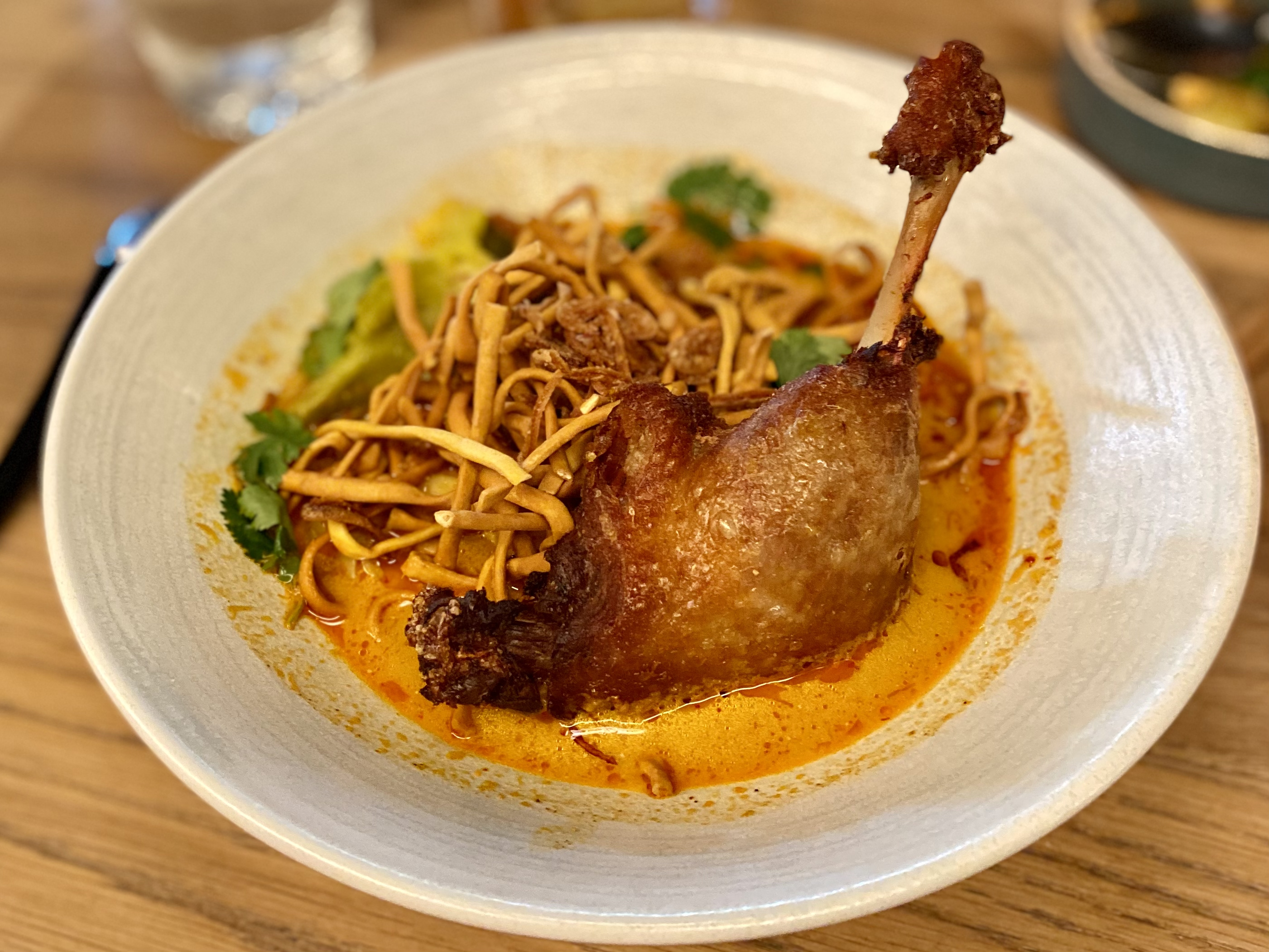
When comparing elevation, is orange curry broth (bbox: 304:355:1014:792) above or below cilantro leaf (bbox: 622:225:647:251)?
below

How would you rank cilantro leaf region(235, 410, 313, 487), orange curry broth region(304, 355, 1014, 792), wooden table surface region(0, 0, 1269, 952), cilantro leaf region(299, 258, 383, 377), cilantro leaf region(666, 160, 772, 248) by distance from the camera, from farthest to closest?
cilantro leaf region(666, 160, 772, 248)
cilantro leaf region(299, 258, 383, 377)
cilantro leaf region(235, 410, 313, 487)
orange curry broth region(304, 355, 1014, 792)
wooden table surface region(0, 0, 1269, 952)

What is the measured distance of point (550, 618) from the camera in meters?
2.32

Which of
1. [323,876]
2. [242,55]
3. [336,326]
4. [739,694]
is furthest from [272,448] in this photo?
[242,55]

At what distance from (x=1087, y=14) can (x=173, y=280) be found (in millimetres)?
3898

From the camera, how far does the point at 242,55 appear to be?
459 centimetres

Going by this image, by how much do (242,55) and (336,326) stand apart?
216 cm

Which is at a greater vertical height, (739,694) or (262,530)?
(262,530)

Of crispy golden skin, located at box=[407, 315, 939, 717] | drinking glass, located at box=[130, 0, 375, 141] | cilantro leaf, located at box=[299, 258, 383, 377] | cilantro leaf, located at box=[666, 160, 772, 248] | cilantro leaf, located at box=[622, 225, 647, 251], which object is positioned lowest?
crispy golden skin, located at box=[407, 315, 939, 717]

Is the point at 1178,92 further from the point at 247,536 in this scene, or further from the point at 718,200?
the point at 247,536

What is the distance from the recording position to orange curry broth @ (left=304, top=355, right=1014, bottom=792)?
2367mm

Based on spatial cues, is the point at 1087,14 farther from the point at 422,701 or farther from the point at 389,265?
the point at 422,701

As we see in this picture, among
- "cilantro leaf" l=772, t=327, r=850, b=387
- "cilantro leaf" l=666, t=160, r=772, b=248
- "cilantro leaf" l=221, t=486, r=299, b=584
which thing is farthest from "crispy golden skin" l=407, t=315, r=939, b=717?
"cilantro leaf" l=666, t=160, r=772, b=248

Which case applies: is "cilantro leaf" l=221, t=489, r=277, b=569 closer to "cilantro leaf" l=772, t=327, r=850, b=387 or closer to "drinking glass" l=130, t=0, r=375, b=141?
"cilantro leaf" l=772, t=327, r=850, b=387

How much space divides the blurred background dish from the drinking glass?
3.46 meters
